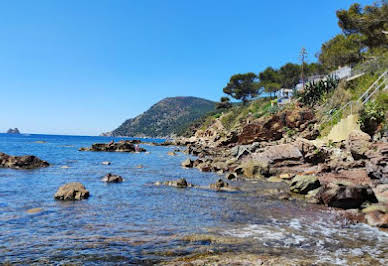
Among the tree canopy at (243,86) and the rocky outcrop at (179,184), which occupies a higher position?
the tree canopy at (243,86)

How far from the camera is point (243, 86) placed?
97.8 m

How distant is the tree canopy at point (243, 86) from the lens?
3802 inches

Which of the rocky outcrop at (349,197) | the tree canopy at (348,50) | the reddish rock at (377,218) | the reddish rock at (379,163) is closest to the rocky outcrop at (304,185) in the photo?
the rocky outcrop at (349,197)

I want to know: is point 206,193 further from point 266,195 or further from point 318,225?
point 318,225

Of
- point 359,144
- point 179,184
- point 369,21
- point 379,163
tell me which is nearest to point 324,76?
point 369,21

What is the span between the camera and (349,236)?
821 centimetres

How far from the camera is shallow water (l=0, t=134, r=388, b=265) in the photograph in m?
6.62

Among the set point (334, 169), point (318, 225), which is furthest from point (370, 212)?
point (334, 169)

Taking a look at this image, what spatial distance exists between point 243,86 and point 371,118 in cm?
7944

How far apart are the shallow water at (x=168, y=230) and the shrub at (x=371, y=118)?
11.0 meters

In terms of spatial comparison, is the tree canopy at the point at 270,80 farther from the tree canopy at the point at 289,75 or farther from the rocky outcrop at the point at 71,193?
the rocky outcrop at the point at 71,193

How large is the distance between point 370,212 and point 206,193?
7.05 m

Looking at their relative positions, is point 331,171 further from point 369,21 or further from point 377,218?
point 369,21

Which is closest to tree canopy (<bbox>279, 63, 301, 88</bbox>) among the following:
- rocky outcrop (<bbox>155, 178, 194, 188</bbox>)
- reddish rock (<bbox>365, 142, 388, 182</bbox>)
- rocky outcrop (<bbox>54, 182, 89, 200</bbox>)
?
reddish rock (<bbox>365, 142, 388, 182</bbox>)
